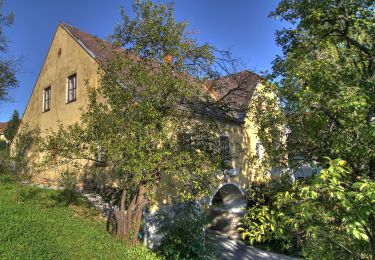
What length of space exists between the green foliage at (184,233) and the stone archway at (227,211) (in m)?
6.33

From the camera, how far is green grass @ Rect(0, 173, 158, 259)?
8.73m

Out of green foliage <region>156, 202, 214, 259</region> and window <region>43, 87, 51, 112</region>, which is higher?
window <region>43, 87, 51, 112</region>

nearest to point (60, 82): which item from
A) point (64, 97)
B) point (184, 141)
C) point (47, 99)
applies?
point (64, 97)

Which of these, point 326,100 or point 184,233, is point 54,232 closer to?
point 184,233

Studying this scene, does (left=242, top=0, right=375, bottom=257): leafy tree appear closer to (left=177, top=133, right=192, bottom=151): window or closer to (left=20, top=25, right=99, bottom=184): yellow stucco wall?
(left=177, top=133, right=192, bottom=151): window

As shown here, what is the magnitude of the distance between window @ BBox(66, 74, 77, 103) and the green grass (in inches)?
214

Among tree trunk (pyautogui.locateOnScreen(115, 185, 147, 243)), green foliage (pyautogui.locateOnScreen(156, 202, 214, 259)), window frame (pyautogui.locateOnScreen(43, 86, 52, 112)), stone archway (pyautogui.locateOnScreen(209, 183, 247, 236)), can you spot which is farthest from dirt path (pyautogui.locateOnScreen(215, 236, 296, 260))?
window frame (pyautogui.locateOnScreen(43, 86, 52, 112))

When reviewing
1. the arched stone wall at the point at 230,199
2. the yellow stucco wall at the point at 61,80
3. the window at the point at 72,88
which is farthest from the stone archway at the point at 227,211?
the window at the point at 72,88

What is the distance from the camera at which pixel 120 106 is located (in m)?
10.4

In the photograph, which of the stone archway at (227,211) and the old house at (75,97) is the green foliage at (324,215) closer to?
the old house at (75,97)

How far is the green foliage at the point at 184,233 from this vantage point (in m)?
10.8

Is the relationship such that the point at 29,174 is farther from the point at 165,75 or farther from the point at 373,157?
the point at 373,157

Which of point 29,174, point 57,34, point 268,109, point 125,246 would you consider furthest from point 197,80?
point 29,174

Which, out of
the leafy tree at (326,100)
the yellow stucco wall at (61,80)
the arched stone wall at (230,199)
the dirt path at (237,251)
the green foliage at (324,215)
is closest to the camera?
the green foliage at (324,215)
